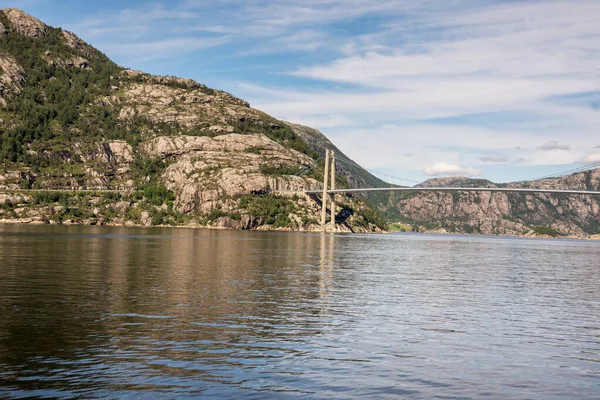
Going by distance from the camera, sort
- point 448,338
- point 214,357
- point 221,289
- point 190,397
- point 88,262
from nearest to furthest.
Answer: point 190,397
point 214,357
point 448,338
point 221,289
point 88,262

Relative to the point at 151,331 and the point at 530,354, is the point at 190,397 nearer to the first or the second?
the point at 151,331

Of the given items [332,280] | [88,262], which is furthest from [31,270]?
[332,280]

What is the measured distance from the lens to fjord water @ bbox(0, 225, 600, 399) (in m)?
17.7

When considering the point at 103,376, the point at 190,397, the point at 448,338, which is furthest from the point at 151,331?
the point at 448,338

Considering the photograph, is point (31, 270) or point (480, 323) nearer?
point (480, 323)

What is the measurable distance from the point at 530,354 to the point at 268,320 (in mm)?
11774

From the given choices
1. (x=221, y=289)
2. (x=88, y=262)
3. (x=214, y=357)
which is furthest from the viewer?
(x=88, y=262)

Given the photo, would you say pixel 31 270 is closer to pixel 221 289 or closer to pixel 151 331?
pixel 221 289

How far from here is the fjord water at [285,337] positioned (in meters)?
17.7

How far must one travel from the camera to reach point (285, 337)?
80.2 ft

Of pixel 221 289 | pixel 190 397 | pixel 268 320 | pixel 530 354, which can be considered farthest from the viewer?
pixel 221 289

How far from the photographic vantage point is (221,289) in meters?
38.8

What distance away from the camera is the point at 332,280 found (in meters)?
47.7

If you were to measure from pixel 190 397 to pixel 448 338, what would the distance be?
13.4 metres
